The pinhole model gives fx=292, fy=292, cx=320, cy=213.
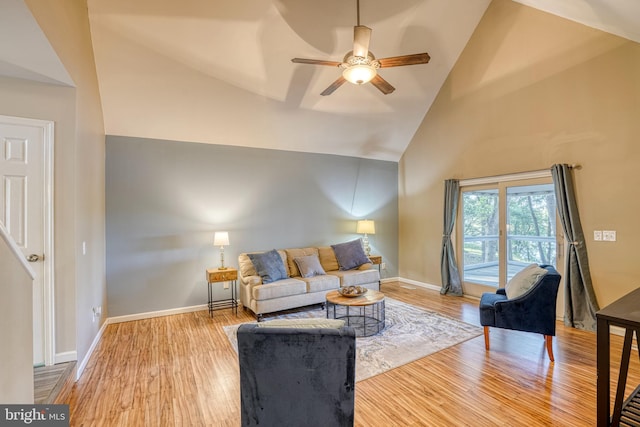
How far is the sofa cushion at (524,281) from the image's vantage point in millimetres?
2967

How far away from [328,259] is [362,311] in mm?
1159

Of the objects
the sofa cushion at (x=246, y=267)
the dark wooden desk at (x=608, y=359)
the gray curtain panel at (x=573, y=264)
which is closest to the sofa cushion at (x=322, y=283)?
the sofa cushion at (x=246, y=267)

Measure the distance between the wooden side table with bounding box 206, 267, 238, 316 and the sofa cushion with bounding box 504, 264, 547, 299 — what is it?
3.54 meters

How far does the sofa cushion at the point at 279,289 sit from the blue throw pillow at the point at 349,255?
3.43 ft

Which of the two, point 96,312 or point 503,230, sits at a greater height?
point 503,230

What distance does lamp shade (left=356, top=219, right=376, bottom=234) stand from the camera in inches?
222

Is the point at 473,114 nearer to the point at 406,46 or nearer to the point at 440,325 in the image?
the point at 406,46

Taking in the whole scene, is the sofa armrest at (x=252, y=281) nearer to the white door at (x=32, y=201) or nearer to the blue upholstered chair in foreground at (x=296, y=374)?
the white door at (x=32, y=201)

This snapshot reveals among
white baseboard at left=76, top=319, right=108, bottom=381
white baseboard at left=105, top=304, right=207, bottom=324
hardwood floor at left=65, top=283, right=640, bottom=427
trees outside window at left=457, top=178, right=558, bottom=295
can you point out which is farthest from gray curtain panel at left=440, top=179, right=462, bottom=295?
white baseboard at left=76, top=319, right=108, bottom=381

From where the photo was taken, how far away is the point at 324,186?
5734 mm

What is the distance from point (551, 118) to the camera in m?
4.02

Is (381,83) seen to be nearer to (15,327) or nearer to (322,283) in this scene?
(322,283)

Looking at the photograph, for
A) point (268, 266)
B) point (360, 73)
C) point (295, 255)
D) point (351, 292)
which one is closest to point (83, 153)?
point (268, 266)

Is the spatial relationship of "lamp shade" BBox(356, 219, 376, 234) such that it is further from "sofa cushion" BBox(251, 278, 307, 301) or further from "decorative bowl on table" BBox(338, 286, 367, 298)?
"decorative bowl on table" BBox(338, 286, 367, 298)
